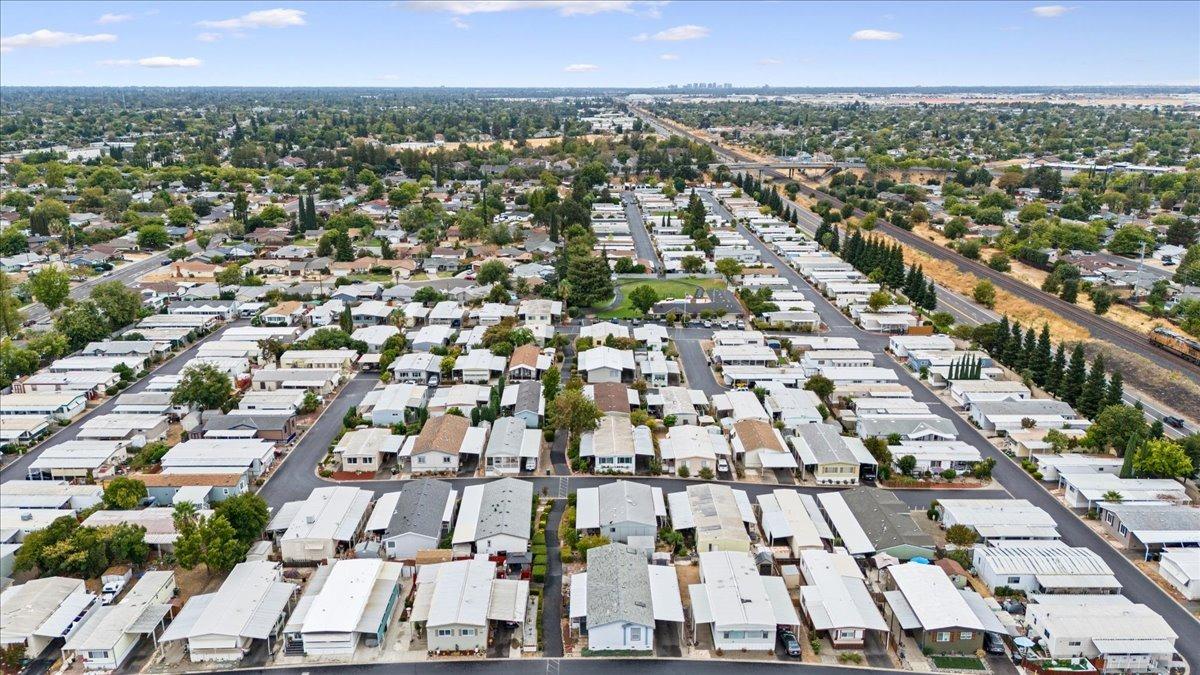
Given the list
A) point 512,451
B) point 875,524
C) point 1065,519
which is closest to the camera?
point 875,524

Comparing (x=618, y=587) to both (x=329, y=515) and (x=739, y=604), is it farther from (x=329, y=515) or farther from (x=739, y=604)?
(x=329, y=515)

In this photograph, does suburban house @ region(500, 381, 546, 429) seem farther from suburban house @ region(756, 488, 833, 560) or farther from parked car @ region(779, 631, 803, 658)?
parked car @ region(779, 631, 803, 658)

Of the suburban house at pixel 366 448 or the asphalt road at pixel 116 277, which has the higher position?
the asphalt road at pixel 116 277

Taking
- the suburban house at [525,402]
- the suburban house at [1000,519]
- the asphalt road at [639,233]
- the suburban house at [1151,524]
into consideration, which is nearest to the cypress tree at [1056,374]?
the suburban house at [1151,524]

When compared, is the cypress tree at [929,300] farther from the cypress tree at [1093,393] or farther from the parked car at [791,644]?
the parked car at [791,644]

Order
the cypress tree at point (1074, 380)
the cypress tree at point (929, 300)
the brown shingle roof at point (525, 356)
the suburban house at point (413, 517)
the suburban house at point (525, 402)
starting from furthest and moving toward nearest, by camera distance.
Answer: the cypress tree at point (929, 300) < the brown shingle roof at point (525, 356) < the cypress tree at point (1074, 380) < the suburban house at point (525, 402) < the suburban house at point (413, 517)

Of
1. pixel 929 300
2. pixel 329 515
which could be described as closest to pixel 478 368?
pixel 329 515
